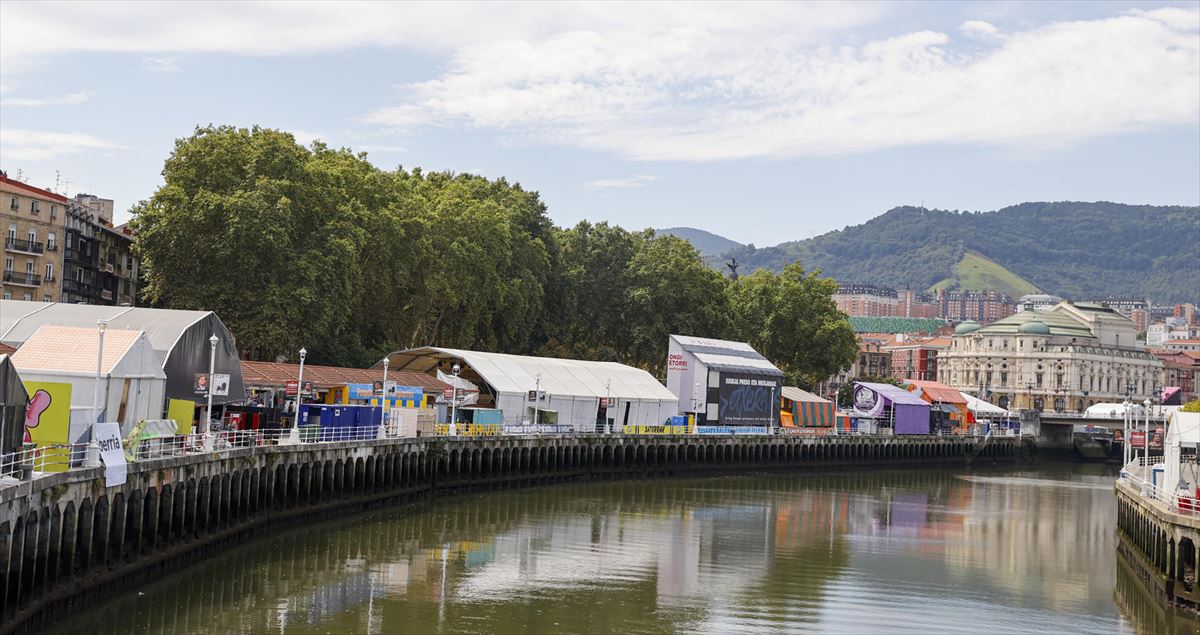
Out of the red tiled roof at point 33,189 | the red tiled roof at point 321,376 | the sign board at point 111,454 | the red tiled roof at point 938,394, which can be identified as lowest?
the sign board at point 111,454

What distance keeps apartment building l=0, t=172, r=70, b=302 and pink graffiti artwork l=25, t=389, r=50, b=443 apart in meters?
59.6

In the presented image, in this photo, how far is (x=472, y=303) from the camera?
10300cm

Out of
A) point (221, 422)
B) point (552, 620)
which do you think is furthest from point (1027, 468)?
point (552, 620)

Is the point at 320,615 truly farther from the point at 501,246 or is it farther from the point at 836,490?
the point at 501,246

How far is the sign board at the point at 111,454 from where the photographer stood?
37719 millimetres

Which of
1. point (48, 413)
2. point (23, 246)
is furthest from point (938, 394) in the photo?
point (48, 413)

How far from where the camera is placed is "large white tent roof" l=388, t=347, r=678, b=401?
284 ft

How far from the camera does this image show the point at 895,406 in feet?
447

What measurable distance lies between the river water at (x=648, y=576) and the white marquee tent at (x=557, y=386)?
9551 mm

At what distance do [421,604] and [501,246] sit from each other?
66021mm

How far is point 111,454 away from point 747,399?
8221 centimetres

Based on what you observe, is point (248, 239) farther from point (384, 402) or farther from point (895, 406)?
point (895, 406)

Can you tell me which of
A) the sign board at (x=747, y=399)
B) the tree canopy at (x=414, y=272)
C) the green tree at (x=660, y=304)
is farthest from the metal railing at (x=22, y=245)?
the green tree at (x=660, y=304)

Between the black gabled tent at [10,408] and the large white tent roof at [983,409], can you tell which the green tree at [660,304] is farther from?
the black gabled tent at [10,408]
